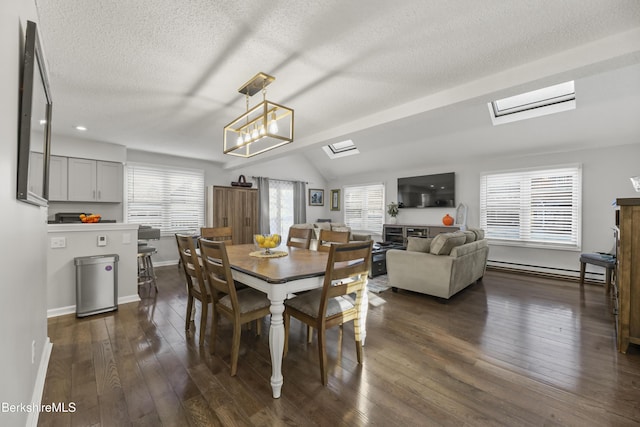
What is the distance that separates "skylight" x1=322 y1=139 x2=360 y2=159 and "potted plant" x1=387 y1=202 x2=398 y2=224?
1.70 meters

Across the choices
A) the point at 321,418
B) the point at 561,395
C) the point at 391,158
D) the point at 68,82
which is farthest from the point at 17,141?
the point at 391,158

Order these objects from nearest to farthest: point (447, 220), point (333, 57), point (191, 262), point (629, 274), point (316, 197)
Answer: point (629, 274) → point (333, 57) → point (191, 262) → point (447, 220) → point (316, 197)

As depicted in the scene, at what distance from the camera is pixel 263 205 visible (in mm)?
7281

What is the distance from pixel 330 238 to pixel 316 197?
5.89m

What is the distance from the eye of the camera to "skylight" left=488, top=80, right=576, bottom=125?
4117 mm

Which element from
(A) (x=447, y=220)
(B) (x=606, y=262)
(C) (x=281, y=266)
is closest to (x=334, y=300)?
(C) (x=281, y=266)

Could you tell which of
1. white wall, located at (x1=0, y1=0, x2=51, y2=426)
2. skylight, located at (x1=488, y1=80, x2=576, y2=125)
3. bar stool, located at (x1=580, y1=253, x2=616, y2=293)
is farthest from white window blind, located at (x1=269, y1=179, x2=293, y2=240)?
bar stool, located at (x1=580, y1=253, x2=616, y2=293)

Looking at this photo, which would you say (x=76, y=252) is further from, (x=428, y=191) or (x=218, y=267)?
(x=428, y=191)

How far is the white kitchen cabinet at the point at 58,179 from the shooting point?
4602mm

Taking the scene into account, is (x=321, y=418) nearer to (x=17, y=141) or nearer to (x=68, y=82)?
(x=17, y=141)

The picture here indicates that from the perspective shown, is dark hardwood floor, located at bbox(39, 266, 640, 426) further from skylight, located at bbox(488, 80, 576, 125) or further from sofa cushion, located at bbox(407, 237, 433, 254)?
skylight, located at bbox(488, 80, 576, 125)

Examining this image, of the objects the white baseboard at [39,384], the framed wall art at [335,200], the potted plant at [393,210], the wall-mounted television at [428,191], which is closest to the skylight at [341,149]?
the framed wall art at [335,200]

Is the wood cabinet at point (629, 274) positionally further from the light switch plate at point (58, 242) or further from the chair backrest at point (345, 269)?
Answer: the light switch plate at point (58, 242)

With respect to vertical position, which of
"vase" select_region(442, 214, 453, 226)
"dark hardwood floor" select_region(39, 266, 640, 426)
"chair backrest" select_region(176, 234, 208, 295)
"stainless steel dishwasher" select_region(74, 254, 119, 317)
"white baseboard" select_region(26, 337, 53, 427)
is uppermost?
"vase" select_region(442, 214, 453, 226)
